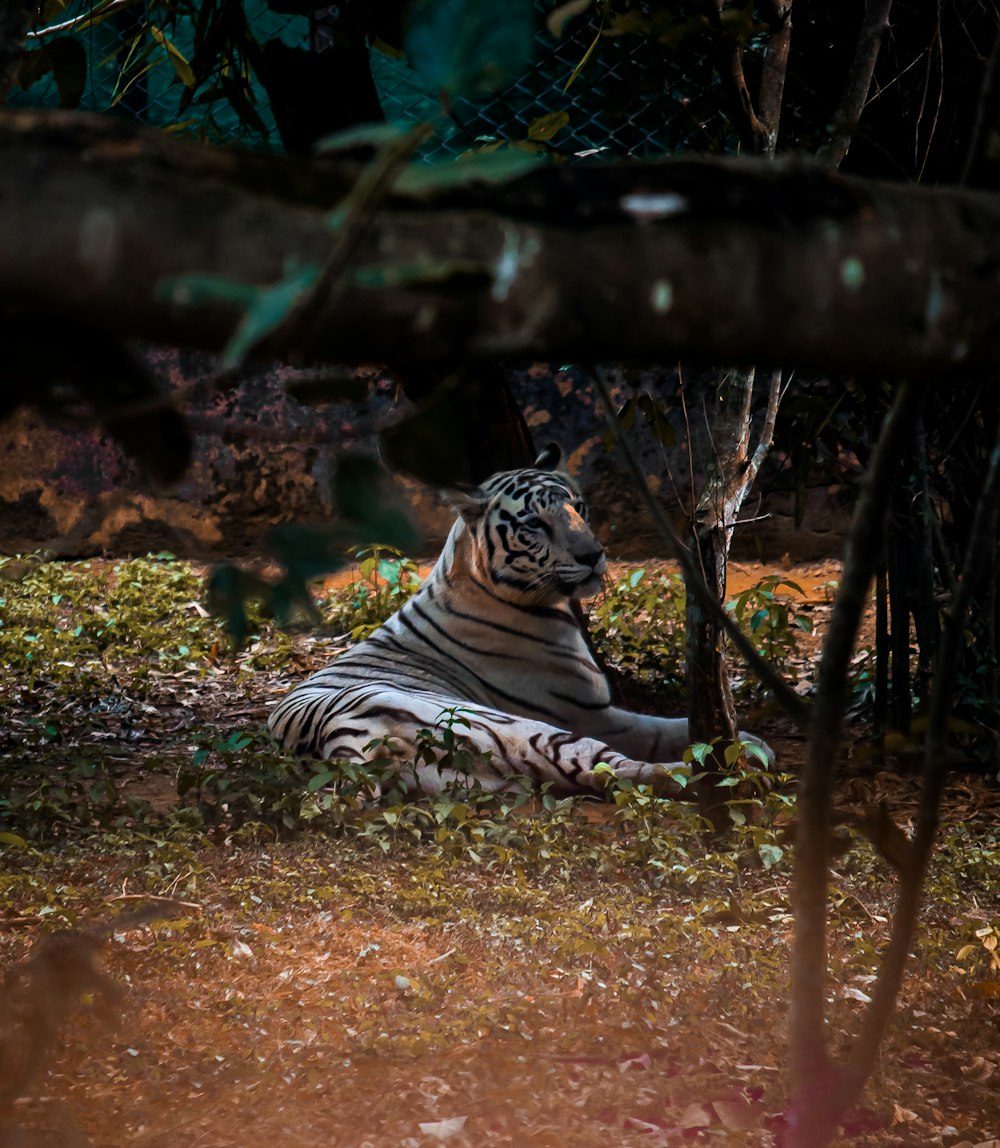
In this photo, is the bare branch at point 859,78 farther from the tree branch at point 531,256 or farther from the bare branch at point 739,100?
the tree branch at point 531,256

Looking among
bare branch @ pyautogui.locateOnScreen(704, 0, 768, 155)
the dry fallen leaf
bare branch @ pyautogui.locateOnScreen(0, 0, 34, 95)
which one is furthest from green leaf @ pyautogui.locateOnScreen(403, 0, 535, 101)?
bare branch @ pyautogui.locateOnScreen(704, 0, 768, 155)

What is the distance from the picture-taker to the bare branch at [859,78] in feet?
9.12

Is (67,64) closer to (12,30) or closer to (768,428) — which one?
(12,30)

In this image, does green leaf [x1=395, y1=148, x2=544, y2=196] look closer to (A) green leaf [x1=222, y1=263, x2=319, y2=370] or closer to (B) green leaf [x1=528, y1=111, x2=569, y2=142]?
(A) green leaf [x1=222, y1=263, x2=319, y2=370]

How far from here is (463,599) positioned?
4.44 metres

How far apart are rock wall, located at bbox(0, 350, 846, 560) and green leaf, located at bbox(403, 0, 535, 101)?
240 inches

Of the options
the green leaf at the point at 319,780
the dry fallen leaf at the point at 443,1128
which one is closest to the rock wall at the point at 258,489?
the green leaf at the point at 319,780

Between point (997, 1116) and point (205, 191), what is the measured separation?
1.82 m

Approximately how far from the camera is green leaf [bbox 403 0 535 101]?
724 millimetres

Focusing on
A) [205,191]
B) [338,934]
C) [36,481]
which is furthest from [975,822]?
[36,481]

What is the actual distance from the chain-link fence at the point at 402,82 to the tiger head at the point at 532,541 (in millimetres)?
1174

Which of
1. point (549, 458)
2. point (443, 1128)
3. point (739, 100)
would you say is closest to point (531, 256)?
point (443, 1128)

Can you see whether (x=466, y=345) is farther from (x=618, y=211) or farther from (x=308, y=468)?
(x=308, y=468)

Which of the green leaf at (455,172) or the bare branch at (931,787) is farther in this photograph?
the bare branch at (931,787)
